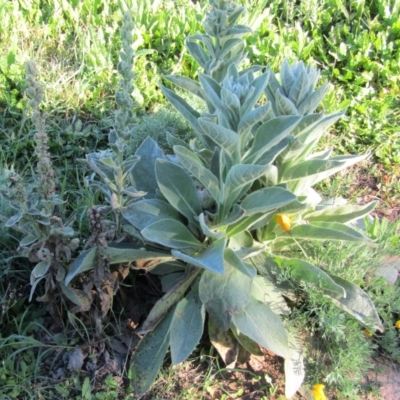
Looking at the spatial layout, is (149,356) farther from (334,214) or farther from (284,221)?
(334,214)

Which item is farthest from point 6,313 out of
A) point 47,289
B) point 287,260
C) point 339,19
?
point 339,19

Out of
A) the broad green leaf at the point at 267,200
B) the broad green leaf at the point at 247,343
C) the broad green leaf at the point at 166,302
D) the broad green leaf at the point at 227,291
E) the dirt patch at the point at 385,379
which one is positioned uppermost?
the broad green leaf at the point at 267,200

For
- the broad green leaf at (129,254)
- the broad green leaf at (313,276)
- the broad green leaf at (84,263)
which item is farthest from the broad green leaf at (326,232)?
the broad green leaf at (84,263)

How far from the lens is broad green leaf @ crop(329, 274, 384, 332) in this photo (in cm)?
267

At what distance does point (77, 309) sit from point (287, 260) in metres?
1.06

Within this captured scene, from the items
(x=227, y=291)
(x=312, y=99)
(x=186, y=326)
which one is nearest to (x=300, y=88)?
(x=312, y=99)

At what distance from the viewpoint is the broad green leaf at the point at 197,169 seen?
7.89 feet

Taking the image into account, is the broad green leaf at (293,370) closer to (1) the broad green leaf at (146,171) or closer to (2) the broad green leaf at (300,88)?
(1) the broad green leaf at (146,171)

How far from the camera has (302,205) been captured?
2.65m

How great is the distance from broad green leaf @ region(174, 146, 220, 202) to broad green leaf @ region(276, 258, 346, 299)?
515 mm

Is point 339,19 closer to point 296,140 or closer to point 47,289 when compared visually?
point 296,140

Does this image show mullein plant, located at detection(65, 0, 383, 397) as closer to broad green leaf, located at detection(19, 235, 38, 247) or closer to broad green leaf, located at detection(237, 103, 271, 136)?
broad green leaf, located at detection(237, 103, 271, 136)

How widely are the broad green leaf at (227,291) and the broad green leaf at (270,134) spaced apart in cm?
46

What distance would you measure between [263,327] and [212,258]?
483 millimetres
